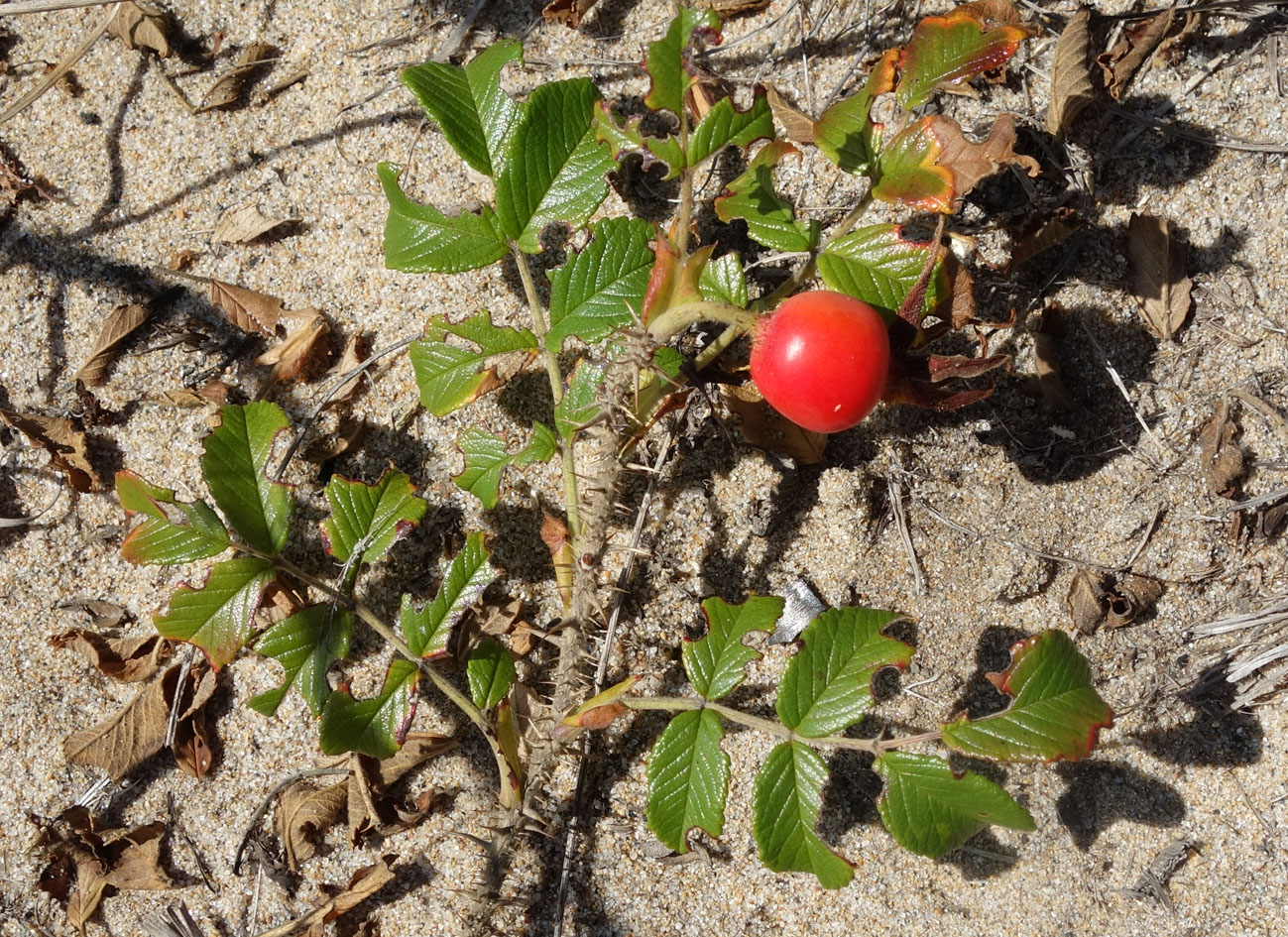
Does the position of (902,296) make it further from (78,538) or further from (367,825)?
(78,538)

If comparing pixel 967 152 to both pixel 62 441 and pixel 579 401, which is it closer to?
pixel 579 401

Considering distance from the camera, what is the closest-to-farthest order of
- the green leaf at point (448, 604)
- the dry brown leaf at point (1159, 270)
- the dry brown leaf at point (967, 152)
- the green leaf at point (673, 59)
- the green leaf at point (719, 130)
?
the green leaf at point (673, 59), the green leaf at point (719, 130), the dry brown leaf at point (967, 152), the green leaf at point (448, 604), the dry brown leaf at point (1159, 270)

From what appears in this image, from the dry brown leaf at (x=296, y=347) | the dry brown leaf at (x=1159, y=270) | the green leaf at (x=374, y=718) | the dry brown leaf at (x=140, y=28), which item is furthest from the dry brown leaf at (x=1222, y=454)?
the dry brown leaf at (x=140, y=28)

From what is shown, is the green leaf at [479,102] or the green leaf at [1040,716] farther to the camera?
the green leaf at [479,102]

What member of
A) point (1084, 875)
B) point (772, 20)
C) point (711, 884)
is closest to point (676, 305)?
point (772, 20)

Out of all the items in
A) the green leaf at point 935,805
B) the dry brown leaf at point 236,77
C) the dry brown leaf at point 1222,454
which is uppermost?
the dry brown leaf at point 236,77

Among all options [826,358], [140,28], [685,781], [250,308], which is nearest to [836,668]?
[685,781]

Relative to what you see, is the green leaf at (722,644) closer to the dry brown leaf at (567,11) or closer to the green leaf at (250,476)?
the green leaf at (250,476)
